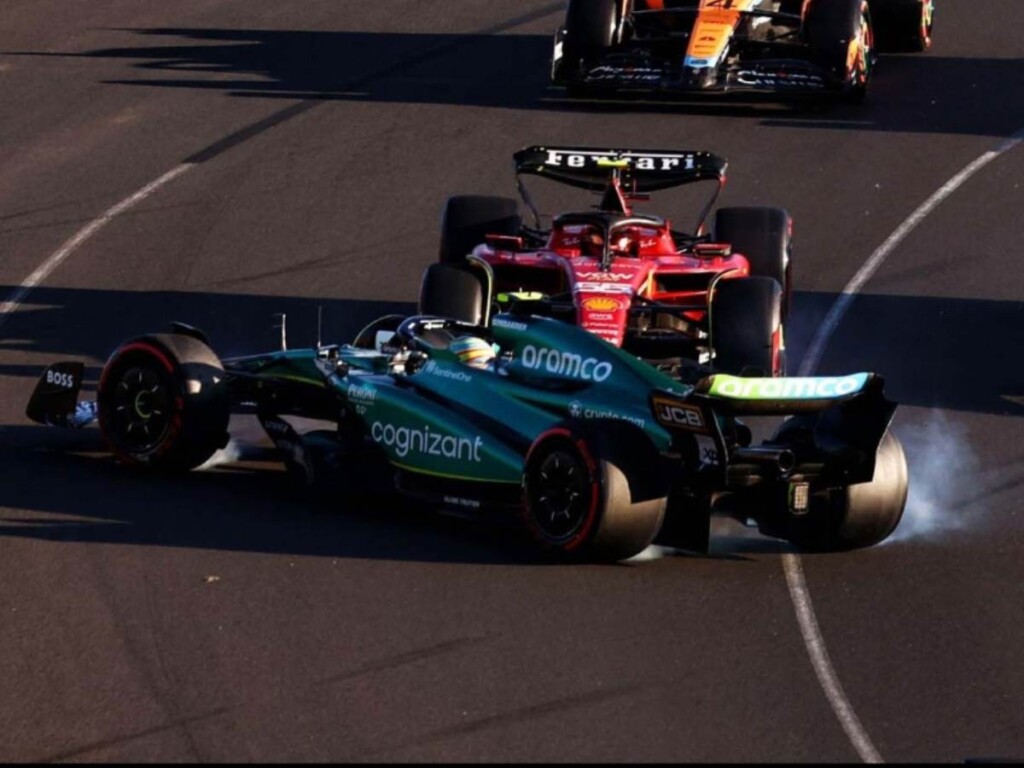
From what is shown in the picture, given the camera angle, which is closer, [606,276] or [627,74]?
[606,276]

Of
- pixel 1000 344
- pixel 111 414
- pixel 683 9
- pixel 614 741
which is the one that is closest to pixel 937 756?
pixel 614 741

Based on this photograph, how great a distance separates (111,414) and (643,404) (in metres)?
3.30

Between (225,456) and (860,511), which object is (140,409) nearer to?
(225,456)

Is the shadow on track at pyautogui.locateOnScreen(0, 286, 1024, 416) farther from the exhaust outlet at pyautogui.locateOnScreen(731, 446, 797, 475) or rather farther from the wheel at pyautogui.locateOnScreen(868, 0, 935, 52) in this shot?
the wheel at pyautogui.locateOnScreen(868, 0, 935, 52)

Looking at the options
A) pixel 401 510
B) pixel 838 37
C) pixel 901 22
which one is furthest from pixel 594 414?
pixel 901 22

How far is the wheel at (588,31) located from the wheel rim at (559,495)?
37.6ft

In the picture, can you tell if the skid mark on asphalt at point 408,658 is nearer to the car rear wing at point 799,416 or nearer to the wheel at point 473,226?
the car rear wing at point 799,416

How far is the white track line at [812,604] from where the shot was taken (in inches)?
401

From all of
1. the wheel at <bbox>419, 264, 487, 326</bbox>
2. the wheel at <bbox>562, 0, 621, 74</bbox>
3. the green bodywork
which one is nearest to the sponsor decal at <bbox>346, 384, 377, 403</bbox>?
the green bodywork

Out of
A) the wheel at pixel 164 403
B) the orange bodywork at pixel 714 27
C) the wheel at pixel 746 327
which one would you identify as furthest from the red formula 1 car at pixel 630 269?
the orange bodywork at pixel 714 27

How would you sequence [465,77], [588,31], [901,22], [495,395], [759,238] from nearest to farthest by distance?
[495,395], [759,238], [588,31], [465,77], [901,22]

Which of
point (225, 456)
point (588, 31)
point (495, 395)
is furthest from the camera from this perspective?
point (588, 31)

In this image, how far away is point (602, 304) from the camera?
586 inches

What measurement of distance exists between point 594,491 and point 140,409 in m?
3.23
